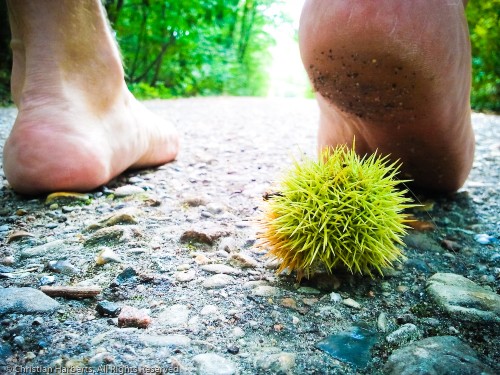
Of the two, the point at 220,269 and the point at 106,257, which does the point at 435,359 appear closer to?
the point at 220,269

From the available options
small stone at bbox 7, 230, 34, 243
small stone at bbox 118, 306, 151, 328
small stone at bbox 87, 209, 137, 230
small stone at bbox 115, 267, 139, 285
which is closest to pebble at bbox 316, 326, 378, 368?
small stone at bbox 118, 306, 151, 328

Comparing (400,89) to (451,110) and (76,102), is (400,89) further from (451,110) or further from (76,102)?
(76,102)

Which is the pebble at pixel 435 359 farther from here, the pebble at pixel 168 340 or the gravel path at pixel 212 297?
the pebble at pixel 168 340

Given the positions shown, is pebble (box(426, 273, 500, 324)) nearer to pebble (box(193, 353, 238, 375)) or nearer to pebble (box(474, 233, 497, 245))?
pebble (box(474, 233, 497, 245))

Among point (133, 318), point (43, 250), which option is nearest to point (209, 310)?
point (133, 318)

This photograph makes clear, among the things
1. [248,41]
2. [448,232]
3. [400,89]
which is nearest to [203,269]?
[400,89]

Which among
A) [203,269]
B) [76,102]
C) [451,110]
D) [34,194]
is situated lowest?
[34,194]
